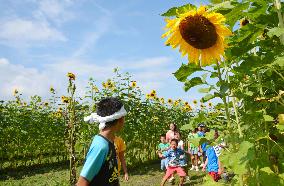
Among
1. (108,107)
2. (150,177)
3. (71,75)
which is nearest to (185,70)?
(108,107)

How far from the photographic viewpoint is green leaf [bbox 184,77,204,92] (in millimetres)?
2602

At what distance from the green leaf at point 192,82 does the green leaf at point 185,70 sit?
9cm

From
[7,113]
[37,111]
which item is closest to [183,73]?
[7,113]

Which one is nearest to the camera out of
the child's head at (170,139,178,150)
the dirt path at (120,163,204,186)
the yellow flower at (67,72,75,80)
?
the yellow flower at (67,72,75,80)

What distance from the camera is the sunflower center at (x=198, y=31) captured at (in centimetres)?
229

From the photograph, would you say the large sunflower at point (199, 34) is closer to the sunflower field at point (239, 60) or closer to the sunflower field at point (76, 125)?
the sunflower field at point (239, 60)

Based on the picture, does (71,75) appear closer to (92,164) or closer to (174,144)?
(92,164)

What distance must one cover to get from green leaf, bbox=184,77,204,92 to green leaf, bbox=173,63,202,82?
86 millimetres

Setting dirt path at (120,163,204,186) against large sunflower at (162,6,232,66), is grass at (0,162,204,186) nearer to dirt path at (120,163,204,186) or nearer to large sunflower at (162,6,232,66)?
dirt path at (120,163,204,186)

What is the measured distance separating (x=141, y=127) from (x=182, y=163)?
427cm

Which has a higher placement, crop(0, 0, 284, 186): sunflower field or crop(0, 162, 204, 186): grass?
crop(0, 0, 284, 186): sunflower field

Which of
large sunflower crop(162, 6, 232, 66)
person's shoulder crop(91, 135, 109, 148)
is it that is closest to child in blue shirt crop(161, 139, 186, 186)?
person's shoulder crop(91, 135, 109, 148)

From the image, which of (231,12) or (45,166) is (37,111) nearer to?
(45,166)

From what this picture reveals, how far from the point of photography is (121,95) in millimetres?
11961
